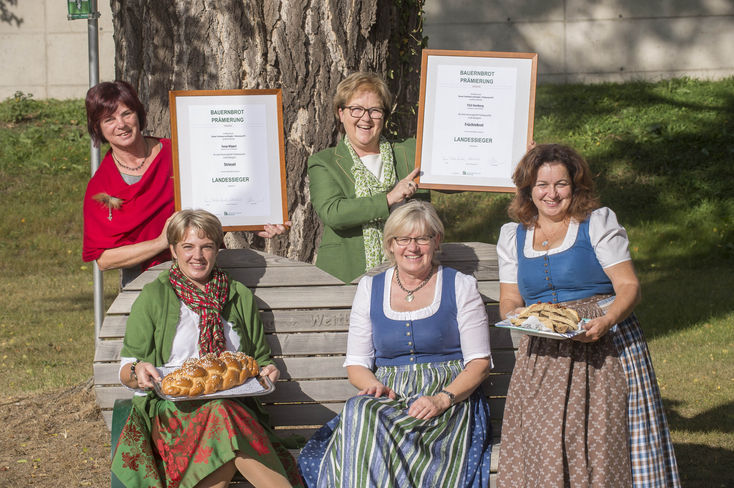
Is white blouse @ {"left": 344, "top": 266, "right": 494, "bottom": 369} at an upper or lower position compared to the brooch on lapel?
lower

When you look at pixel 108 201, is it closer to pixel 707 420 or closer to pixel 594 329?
pixel 594 329

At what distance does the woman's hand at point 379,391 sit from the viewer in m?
3.85

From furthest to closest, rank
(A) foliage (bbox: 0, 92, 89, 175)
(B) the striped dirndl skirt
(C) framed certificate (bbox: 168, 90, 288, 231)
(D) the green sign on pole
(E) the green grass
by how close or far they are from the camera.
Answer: (A) foliage (bbox: 0, 92, 89, 175) → (E) the green grass → (D) the green sign on pole → (C) framed certificate (bbox: 168, 90, 288, 231) → (B) the striped dirndl skirt

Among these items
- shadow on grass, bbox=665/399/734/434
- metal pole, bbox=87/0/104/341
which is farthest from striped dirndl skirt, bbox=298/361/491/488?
shadow on grass, bbox=665/399/734/434

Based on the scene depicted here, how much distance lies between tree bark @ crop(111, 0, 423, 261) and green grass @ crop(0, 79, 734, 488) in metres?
2.69

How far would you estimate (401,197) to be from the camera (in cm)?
415

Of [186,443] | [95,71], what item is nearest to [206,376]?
[186,443]

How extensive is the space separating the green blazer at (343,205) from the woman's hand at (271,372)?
595 millimetres

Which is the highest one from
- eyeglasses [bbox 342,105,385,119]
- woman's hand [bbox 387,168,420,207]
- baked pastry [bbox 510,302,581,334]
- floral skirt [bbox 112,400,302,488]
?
eyeglasses [bbox 342,105,385,119]

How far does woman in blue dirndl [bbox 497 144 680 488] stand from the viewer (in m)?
3.64

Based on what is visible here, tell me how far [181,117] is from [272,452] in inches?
60.5

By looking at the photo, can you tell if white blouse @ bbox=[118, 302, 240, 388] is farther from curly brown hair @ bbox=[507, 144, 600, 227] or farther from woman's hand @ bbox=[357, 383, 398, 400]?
curly brown hair @ bbox=[507, 144, 600, 227]

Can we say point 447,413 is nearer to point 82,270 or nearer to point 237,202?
point 237,202

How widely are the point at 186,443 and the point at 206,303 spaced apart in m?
0.59
